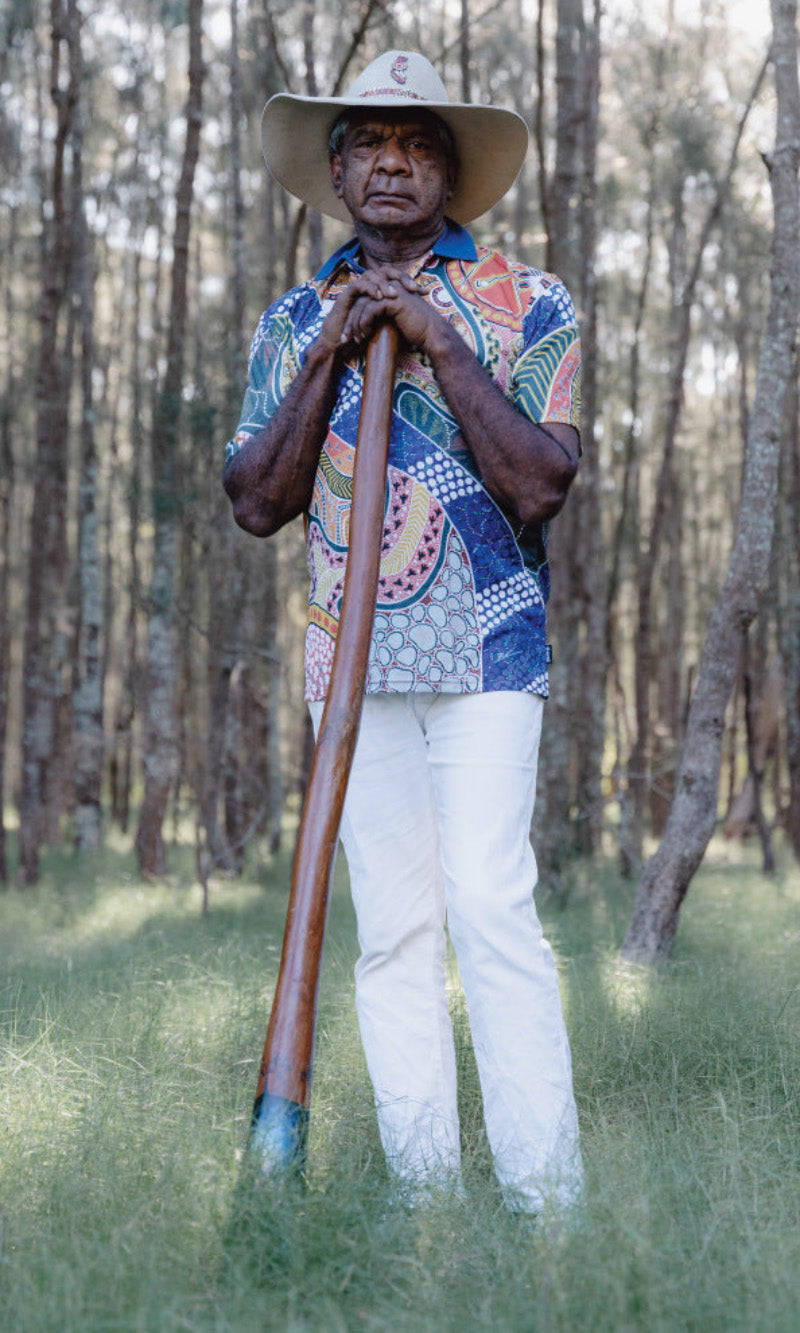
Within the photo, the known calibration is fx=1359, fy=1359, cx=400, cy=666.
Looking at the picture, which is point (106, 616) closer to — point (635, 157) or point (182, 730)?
point (182, 730)

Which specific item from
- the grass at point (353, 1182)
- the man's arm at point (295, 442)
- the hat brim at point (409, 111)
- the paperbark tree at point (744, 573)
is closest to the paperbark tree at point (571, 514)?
the paperbark tree at point (744, 573)

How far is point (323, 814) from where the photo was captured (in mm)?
2225

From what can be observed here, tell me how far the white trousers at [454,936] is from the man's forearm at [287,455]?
1.27ft

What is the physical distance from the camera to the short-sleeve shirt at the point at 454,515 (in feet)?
7.97

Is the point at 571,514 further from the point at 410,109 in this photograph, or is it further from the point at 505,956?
the point at 505,956

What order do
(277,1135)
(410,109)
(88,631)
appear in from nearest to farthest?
(277,1135)
(410,109)
(88,631)

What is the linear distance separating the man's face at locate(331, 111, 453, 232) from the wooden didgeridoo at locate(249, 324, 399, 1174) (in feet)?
0.91

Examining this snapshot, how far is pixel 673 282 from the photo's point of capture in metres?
A: 14.6

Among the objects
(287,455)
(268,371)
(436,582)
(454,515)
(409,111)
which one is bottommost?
(436,582)

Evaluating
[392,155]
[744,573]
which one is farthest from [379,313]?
[744,573]

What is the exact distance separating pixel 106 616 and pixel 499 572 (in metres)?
14.1

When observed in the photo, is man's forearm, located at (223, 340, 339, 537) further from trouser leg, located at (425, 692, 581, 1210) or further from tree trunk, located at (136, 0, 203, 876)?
tree trunk, located at (136, 0, 203, 876)

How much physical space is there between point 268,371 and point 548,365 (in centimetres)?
57

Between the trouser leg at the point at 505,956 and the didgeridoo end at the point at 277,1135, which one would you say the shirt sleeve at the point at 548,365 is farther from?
the didgeridoo end at the point at 277,1135
